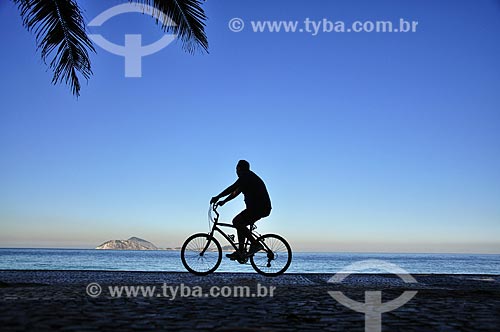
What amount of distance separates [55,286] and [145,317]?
12.2 feet

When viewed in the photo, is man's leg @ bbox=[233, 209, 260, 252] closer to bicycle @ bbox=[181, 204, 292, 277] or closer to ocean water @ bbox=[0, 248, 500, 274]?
bicycle @ bbox=[181, 204, 292, 277]

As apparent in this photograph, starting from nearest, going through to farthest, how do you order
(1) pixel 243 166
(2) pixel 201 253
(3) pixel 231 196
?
(1) pixel 243 166, (3) pixel 231 196, (2) pixel 201 253

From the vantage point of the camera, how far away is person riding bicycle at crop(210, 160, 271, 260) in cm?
1070

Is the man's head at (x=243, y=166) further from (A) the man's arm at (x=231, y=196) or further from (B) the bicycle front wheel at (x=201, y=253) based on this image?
(B) the bicycle front wheel at (x=201, y=253)

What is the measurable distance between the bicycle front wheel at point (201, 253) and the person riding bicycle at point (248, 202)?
0.55m

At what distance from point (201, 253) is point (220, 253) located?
44 centimetres

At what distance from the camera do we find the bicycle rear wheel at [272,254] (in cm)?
1090

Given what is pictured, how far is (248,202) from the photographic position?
35.2 feet

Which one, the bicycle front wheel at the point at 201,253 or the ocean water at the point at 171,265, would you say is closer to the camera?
the bicycle front wheel at the point at 201,253

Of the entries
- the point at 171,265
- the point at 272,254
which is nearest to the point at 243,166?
the point at 272,254

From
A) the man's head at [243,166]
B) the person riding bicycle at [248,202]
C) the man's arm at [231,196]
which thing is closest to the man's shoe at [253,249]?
the person riding bicycle at [248,202]

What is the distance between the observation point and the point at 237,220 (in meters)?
10.8
